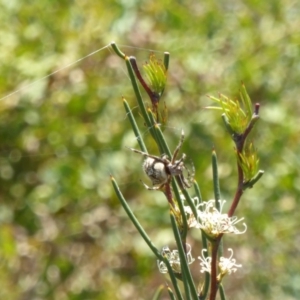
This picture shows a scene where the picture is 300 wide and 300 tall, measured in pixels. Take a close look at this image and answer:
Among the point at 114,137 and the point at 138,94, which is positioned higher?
the point at 114,137

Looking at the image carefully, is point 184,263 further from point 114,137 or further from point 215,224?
point 114,137

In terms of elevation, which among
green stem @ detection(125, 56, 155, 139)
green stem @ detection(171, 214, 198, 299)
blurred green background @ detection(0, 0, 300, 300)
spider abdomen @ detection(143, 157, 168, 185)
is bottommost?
green stem @ detection(171, 214, 198, 299)

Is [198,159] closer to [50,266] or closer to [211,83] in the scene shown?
[211,83]

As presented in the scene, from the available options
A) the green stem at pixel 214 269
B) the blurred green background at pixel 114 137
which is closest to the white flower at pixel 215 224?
the green stem at pixel 214 269

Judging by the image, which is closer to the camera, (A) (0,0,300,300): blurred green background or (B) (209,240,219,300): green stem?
(B) (209,240,219,300): green stem

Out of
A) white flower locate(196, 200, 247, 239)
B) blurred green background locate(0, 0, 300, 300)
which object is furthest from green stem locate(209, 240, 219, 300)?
blurred green background locate(0, 0, 300, 300)

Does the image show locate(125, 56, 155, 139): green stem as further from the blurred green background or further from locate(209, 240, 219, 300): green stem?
the blurred green background

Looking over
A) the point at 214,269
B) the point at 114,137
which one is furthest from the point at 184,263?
the point at 114,137
